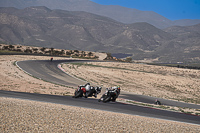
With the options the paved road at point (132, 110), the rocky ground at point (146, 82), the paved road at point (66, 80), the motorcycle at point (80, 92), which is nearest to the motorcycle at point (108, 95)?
the paved road at point (132, 110)

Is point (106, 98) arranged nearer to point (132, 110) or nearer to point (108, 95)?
point (108, 95)

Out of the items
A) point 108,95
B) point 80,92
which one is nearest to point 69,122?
point 108,95

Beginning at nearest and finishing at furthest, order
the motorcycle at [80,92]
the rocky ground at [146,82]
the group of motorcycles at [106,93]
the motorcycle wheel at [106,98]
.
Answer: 1. the motorcycle wheel at [106,98]
2. the group of motorcycles at [106,93]
3. the motorcycle at [80,92]
4. the rocky ground at [146,82]

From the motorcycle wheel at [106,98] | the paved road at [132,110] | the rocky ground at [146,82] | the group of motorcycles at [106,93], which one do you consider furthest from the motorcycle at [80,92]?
the rocky ground at [146,82]

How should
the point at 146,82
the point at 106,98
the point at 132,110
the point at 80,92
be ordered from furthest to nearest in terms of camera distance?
the point at 146,82 < the point at 80,92 < the point at 106,98 < the point at 132,110

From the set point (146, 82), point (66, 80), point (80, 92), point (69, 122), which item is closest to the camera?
point (69, 122)

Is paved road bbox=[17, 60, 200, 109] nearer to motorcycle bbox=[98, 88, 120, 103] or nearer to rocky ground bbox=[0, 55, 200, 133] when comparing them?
motorcycle bbox=[98, 88, 120, 103]

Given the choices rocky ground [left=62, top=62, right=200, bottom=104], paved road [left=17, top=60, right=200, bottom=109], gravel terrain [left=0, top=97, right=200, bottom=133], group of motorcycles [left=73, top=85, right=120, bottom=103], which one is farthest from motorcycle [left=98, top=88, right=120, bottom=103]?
rocky ground [left=62, top=62, right=200, bottom=104]

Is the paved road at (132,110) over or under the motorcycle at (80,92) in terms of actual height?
under

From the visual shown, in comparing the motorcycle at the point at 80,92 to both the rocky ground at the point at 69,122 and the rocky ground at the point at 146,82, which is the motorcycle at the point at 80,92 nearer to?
the rocky ground at the point at 69,122

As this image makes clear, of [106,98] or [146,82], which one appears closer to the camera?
[106,98]

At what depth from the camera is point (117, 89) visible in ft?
54.0

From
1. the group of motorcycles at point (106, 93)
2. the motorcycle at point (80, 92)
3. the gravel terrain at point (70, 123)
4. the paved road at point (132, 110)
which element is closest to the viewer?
the gravel terrain at point (70, 123)

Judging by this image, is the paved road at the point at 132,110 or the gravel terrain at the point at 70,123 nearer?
the gravel terrain at the point at 70,123
